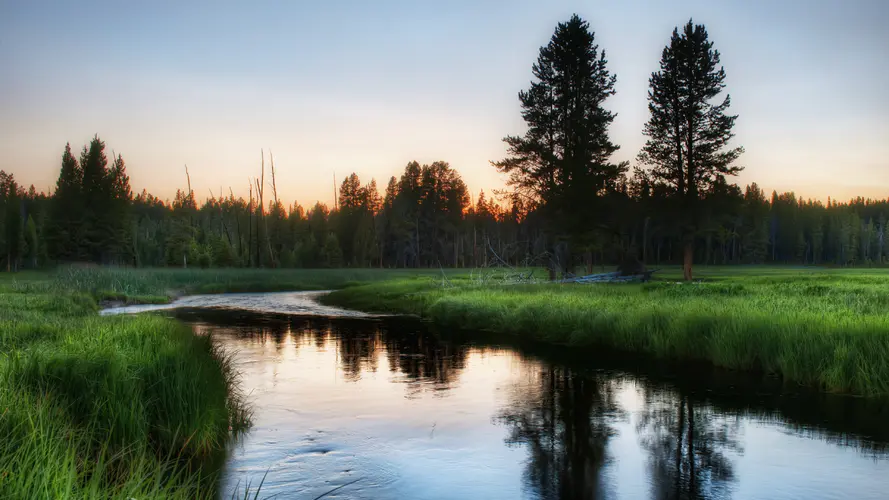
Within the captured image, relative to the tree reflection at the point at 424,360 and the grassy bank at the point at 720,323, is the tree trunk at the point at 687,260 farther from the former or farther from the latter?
the tree reflection at the point at 424,360

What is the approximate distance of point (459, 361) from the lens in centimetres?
1786

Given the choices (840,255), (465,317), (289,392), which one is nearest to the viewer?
(289,392)

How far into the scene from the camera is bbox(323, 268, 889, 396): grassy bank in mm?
12727

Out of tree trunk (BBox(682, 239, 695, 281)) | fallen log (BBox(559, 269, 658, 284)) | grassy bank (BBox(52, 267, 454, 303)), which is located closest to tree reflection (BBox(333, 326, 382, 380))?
fallen log (BBox(559, 269, 658, 284))

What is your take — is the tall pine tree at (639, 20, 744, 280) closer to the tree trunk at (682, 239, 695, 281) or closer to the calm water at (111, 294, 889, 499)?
the tree trunk at (682, 239, 695, 281)

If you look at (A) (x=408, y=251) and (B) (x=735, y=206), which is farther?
(A) (x=408, y=251)

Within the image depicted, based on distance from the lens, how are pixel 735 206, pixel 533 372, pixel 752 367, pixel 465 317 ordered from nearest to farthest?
pixel 752 367 < pixel 533 372 < pixel 465 317 < pixel 735 206

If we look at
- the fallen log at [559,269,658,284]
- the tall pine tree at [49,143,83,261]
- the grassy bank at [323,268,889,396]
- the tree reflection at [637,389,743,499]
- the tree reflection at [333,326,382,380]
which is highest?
the tall pine tree at [49,143,83,261]

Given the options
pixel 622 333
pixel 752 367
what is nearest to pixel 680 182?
pixel 622 333

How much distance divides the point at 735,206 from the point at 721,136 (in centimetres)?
482

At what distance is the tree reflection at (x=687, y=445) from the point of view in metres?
8.05

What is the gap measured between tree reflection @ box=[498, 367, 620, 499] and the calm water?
1.5 inches

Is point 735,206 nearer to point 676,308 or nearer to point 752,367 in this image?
point 676,308

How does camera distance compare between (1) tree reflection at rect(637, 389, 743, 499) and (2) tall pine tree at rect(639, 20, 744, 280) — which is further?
(2) tall pine tree at rect(639, 20, 744, 280)
